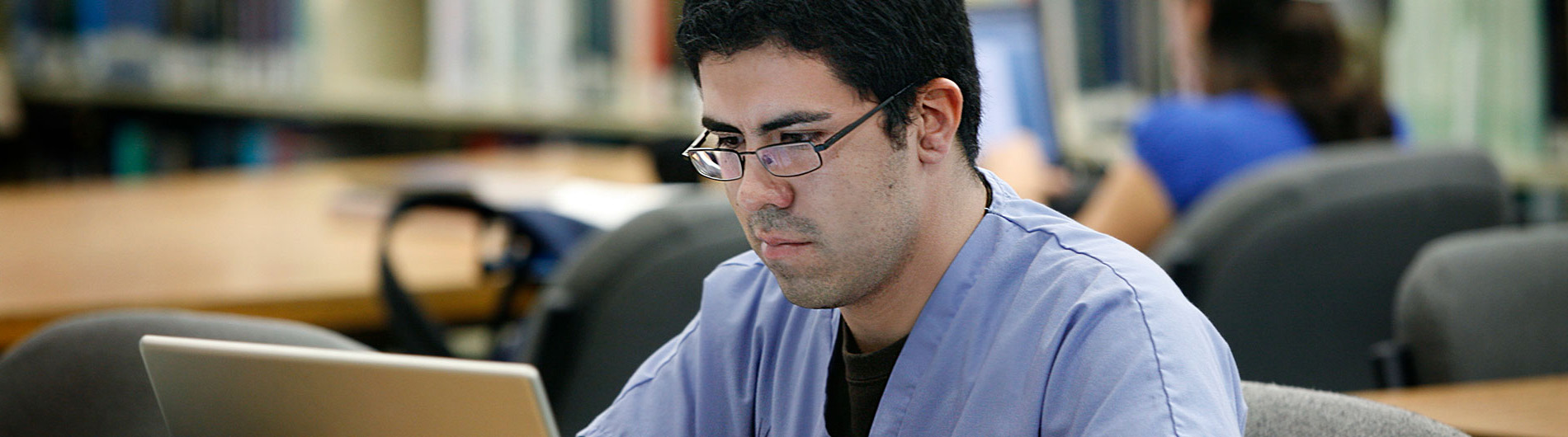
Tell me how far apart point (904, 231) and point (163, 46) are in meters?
4.38

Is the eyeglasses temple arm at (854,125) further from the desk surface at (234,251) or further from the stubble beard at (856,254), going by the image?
the desk surface at (234,251)

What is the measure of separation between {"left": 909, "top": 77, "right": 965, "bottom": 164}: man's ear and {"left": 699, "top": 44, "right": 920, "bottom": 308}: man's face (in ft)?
0.05

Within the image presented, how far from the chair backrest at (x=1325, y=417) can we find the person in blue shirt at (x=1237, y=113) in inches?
46.3

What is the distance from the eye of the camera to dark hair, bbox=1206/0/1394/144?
2207mm

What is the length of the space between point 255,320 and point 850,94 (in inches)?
23.5

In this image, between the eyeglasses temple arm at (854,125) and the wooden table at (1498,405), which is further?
the wooden table at (1498,405)

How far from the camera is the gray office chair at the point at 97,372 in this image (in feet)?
3.56

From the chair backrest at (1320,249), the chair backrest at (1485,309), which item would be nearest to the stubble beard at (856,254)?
the chair backrest at (1485,309)

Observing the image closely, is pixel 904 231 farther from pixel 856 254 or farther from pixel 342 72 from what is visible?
pixel 342 72

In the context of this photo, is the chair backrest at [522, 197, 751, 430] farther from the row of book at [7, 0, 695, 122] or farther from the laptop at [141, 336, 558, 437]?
the row of book at [7, 0, 695, 122]

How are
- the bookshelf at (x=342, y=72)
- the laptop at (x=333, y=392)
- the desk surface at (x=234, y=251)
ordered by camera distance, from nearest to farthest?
1. the laptop at (x=333, y=392)
2. the desk surface at (x=234, y=251)
3. the bookshelf at (x=342, y=72)

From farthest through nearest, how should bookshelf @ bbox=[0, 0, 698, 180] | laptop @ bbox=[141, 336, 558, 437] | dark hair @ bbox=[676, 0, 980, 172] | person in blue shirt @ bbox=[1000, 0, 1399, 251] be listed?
1. bookshelf @ bbox=[0, 0, 698, 180]
2. person in blue shirt @ bbox=[1000, 0, 1399, 251]
3. dark hair @ bbox=[676, 0, 980, 172]
4. laptop @ bbox=[141, 336, 558, 437]

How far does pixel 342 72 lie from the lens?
4.45 m

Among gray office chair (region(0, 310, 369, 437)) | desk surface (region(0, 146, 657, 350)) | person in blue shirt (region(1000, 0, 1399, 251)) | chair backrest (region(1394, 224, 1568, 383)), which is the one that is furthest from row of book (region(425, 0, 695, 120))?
gray office chair (region(0, 310, 369, 437))
